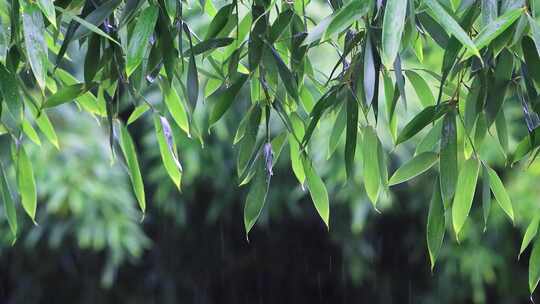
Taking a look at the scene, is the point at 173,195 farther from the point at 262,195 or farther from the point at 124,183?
the point at 262,195

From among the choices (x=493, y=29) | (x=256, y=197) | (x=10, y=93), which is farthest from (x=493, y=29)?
(x=10, y=93)

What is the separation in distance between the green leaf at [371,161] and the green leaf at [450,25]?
322 mm

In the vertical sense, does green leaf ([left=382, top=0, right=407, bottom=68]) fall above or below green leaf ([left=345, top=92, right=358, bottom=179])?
above

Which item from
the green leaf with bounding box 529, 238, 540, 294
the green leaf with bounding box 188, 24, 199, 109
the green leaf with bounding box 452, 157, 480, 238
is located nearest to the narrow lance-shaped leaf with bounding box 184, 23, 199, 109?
the green leaf with bounding box 188, 24, 199, 109

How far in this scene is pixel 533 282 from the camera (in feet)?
4.87

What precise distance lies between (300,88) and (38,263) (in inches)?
127

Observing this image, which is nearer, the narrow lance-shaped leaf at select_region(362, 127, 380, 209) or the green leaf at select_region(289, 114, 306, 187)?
the narrow lance-shaped leaf at select_region(362, 127, 380, 209)

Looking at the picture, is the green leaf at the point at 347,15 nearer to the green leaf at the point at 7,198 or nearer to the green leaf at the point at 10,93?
the green leaf at the point at 10,93

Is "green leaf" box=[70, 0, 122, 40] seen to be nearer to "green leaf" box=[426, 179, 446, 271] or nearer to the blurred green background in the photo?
"green leaf" box=[426, 179, 446, 271]

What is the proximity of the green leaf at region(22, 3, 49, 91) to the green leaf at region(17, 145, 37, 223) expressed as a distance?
465 millimetres

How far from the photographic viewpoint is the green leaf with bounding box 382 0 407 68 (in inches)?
45.1

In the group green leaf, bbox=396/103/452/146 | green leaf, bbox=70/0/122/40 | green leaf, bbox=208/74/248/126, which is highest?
green leaf, bbox=70/0/122/40

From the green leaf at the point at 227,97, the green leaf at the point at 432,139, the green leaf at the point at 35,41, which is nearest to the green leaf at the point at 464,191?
the green leaf at the point at 432,139

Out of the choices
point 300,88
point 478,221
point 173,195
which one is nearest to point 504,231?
point 478,221
